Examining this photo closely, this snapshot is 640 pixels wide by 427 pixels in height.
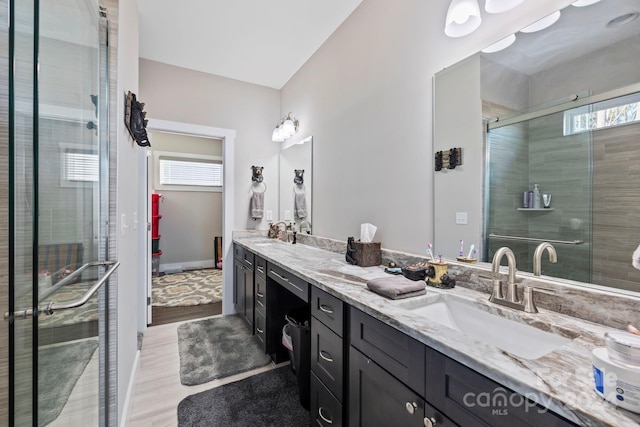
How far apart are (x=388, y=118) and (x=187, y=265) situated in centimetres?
483

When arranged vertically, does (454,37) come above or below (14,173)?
above

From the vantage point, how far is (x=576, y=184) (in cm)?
100

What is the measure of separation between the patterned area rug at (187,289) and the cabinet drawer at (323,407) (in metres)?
2.54

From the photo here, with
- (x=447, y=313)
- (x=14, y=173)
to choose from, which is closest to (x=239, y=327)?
(x=447, y=313)

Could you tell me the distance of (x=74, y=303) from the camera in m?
0.81

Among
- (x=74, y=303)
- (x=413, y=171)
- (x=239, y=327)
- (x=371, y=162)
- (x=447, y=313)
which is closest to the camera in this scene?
(x=74, y=303)

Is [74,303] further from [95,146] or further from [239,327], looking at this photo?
[239,327]

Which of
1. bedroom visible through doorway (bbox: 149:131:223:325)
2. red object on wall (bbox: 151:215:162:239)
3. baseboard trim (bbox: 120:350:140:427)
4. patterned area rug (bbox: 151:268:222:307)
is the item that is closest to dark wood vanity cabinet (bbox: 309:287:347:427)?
baseboard trim (bbox: 120:350:140:427)

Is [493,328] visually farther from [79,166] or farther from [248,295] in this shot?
[248,295]

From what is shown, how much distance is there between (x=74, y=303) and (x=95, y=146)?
2.53 feet

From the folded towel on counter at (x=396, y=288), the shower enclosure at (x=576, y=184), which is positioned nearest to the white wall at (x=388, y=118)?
the shower enclosure at (x=576, y=184)

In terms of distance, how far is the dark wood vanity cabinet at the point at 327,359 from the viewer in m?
1.21


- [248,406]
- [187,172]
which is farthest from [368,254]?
[187,172]

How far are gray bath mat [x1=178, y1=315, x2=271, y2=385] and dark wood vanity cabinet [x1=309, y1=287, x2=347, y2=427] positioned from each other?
0.89 m
